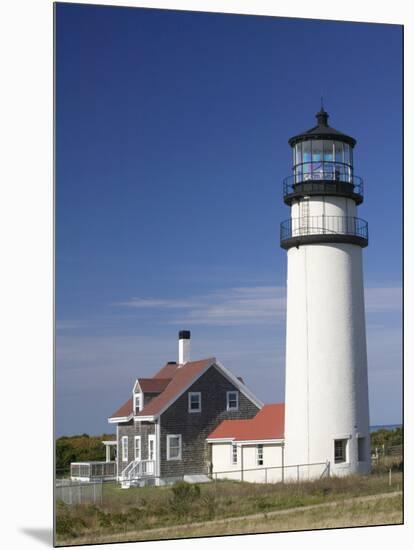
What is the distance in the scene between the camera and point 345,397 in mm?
21172

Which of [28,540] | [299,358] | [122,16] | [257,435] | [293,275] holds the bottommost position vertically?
[28,540]

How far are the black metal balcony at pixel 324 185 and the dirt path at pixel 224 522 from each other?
228 inches

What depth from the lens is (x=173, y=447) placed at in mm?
23375

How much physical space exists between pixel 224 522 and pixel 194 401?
517 centimetres

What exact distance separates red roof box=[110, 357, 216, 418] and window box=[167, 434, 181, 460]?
0.69 m

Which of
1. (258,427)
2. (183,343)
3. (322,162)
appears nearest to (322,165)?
(322,162)

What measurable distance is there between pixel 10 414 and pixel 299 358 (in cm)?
553

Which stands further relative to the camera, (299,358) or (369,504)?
(299,358)

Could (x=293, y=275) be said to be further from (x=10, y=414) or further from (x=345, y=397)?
(x=10, y=414)

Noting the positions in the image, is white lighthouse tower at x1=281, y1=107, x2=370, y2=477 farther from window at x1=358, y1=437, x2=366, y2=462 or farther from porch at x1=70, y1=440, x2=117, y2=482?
porch at x1=70, y1=440, x2=117, y2=482

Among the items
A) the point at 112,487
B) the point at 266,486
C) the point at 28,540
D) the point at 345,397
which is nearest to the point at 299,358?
the point at 345,397

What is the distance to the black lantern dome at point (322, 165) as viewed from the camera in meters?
21.9

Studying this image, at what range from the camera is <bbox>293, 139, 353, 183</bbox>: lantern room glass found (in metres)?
22.0

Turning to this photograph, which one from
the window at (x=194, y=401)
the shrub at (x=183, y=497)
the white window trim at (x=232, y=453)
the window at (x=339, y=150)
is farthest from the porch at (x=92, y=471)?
the window at (x=339, y=150)
